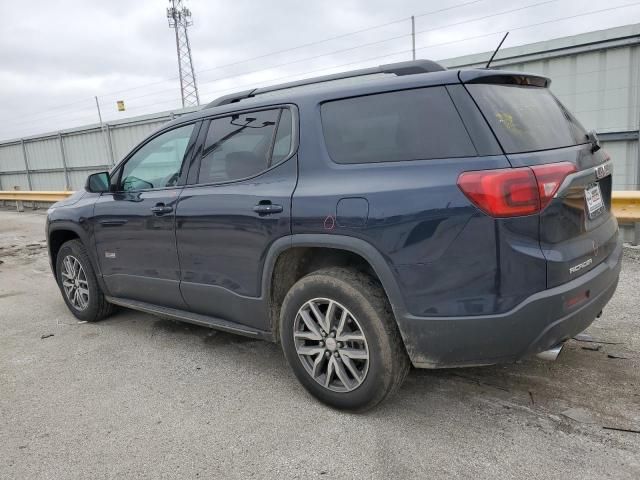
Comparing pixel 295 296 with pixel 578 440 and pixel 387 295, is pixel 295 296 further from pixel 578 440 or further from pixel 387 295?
pixel 578 440

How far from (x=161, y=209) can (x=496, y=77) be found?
2.40 metres

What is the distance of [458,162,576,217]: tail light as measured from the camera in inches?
86.7

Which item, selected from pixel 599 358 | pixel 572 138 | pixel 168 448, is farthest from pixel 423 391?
pixel 572 138

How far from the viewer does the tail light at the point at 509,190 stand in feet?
7.23

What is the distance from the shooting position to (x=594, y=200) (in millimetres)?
2613

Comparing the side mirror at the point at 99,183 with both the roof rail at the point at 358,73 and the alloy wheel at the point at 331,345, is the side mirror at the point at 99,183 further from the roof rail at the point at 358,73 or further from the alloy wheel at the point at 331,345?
the alloy wheel at the point at 331,345

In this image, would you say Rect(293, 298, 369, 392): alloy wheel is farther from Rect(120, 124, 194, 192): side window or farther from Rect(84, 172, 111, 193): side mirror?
Rect(84, 172, 111, 193): side mirror

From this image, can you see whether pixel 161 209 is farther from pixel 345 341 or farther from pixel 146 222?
pixel 345 341

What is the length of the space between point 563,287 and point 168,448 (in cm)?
213

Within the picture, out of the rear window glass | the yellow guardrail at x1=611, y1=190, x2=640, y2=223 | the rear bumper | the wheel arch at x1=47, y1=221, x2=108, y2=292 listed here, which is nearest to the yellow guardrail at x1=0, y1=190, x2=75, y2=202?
the wheel arch at x1=47, y1=221, x2=108, y2=292

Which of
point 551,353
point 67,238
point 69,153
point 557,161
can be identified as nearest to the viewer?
point 557,161

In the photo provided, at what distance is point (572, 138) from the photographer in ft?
8.79

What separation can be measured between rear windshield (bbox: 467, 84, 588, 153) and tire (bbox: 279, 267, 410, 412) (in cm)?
100

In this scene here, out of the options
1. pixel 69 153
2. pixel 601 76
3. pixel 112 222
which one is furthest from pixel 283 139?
pixel 69 153
